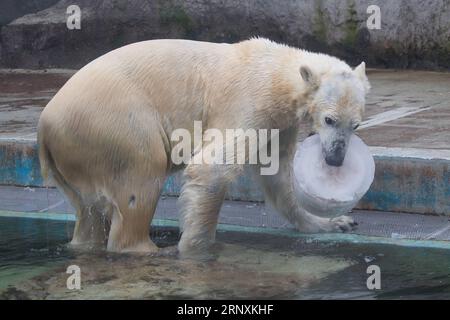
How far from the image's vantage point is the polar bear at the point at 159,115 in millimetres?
5039

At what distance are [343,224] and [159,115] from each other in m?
1.19

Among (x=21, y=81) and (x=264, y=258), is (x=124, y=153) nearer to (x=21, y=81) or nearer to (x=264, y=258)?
(x=264, y=258)

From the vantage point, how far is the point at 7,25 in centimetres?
1020

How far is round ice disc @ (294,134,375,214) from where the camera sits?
504 centimetres

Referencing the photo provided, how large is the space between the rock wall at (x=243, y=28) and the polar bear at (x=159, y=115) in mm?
4120

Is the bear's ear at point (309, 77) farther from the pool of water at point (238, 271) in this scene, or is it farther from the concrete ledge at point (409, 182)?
the concrete ledge at point (409, 182)

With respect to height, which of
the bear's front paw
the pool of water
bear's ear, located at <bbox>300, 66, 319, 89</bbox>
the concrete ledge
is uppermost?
bear's ear, located at <bbox>300, 66, 319, 89</bbox>

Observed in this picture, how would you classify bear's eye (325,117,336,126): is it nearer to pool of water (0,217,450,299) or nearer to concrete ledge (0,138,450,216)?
pool of water (0,217,450,299)

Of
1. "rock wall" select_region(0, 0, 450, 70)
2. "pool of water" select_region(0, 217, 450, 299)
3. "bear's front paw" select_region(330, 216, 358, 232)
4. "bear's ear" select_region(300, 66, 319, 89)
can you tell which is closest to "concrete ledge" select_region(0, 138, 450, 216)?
"bear's front paw" select_region(330, 216, 358, 232)

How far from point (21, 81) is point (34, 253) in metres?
4.41

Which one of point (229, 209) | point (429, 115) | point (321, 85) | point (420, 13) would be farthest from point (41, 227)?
point (420, 13)

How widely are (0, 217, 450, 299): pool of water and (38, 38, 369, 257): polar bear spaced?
21 centimetres

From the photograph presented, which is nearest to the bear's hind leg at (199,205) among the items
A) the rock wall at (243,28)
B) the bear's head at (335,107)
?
the bear's head at (335,107)

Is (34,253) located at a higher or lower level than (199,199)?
lower
